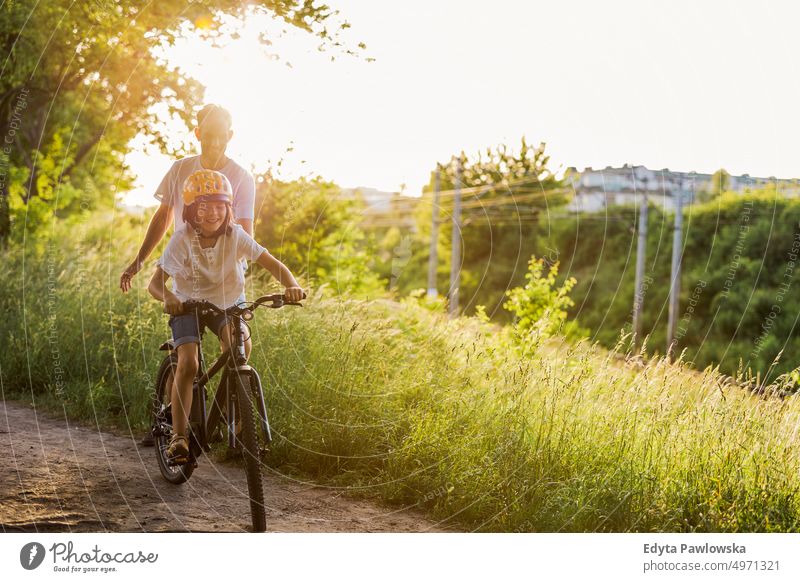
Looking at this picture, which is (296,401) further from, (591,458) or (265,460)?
(591,458)

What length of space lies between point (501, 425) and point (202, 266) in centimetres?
191

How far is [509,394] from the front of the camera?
212 inches

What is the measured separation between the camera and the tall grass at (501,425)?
4.73 m

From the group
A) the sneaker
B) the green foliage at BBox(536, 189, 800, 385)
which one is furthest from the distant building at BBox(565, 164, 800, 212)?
the sneaker

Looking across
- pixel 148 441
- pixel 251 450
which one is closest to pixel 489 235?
pixel 148 441

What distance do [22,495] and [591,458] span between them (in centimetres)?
296

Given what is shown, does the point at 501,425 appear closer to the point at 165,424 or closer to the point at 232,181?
the point at 165,424

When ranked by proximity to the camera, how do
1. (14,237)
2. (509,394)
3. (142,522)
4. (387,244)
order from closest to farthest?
1. (142,522)
2. (509,394)
3. (14,237)
4. (387,244)

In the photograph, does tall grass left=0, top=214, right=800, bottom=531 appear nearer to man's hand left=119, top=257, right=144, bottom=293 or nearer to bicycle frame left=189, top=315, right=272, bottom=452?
bicycle frame left=189, top=315, right=272, bottom=452

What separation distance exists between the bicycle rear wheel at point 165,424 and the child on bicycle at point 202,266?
350mm
